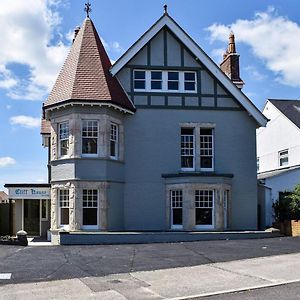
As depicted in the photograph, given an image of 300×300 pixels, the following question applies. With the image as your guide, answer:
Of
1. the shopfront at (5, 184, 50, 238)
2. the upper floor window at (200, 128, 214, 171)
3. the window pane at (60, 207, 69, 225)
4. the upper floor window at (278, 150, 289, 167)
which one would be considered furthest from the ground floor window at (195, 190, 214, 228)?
the upper floor window at (278, 150, 289, 167)

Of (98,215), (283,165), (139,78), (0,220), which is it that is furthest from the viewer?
(283,165)

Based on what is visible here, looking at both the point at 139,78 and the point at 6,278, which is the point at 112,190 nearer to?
the point at 139,78

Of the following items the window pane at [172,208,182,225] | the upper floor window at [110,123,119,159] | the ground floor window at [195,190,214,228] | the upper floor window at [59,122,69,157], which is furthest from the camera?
the window pane at [172,208,182,225]

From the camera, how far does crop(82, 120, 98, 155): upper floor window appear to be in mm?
23188

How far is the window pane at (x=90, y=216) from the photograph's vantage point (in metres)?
22.9

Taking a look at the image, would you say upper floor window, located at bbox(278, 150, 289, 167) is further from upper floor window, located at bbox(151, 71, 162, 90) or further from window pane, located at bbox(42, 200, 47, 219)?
window pane, located at bbox(42, 200, 47, 219)

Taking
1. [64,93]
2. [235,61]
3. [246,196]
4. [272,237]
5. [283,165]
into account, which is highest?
[235,61]

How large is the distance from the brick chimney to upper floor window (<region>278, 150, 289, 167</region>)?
749 cm

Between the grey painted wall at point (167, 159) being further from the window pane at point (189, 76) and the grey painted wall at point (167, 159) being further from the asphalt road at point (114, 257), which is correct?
the asphalt road at point (114, 257)

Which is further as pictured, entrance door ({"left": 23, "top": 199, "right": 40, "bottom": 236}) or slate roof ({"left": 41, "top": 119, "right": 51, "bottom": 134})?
slate roof ({"left": 41, "top": 119, "right": 51, "bottom": 134})

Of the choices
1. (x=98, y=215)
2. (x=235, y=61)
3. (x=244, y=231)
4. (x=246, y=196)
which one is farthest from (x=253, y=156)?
(x=98, y=215)

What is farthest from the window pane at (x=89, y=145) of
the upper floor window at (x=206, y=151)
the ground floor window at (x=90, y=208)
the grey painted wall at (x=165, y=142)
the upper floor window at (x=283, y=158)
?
the upper floor window at (x=283, y=158)

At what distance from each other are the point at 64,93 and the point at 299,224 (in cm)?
1293

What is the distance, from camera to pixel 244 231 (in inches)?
949
